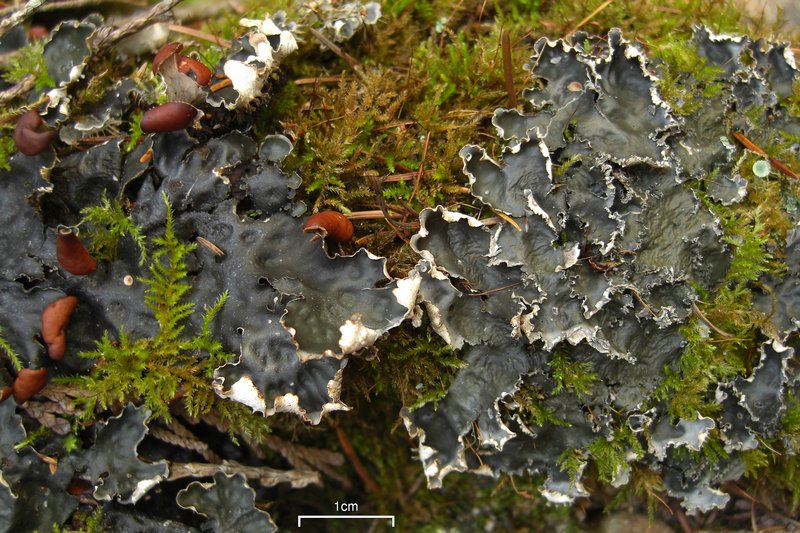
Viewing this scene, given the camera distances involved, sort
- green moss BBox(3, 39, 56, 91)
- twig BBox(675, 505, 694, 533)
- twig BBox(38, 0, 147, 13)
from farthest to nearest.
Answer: twig BBox(675, 505, 694, 533)
twig BBox(38, 0, 147, 13)
green moss BBox(3, 39, 56, 91)

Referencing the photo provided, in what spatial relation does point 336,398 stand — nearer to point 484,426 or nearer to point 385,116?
point 484,426

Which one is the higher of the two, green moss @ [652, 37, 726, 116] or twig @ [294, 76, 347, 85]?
twig @ [294, 76, 347, 85]

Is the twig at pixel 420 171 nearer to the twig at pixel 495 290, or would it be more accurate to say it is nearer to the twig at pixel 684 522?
the twig at pixel 495 290

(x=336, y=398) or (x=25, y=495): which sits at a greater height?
(x=336, y=398)

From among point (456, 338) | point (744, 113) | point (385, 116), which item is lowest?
point (456, 338)

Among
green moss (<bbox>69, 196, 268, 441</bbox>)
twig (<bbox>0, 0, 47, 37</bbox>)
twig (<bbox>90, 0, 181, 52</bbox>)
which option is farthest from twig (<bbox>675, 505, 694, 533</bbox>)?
twig (<bbox>0, 0, 47, 37</bbox>)

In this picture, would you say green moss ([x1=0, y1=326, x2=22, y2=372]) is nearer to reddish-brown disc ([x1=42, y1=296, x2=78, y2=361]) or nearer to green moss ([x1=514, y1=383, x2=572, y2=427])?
reddish-brown disc ([x1=42, y1=296, x2=78, y2=361])

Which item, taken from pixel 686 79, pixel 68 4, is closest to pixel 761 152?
pixel 686 79

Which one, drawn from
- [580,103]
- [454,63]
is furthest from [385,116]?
[580,103]
